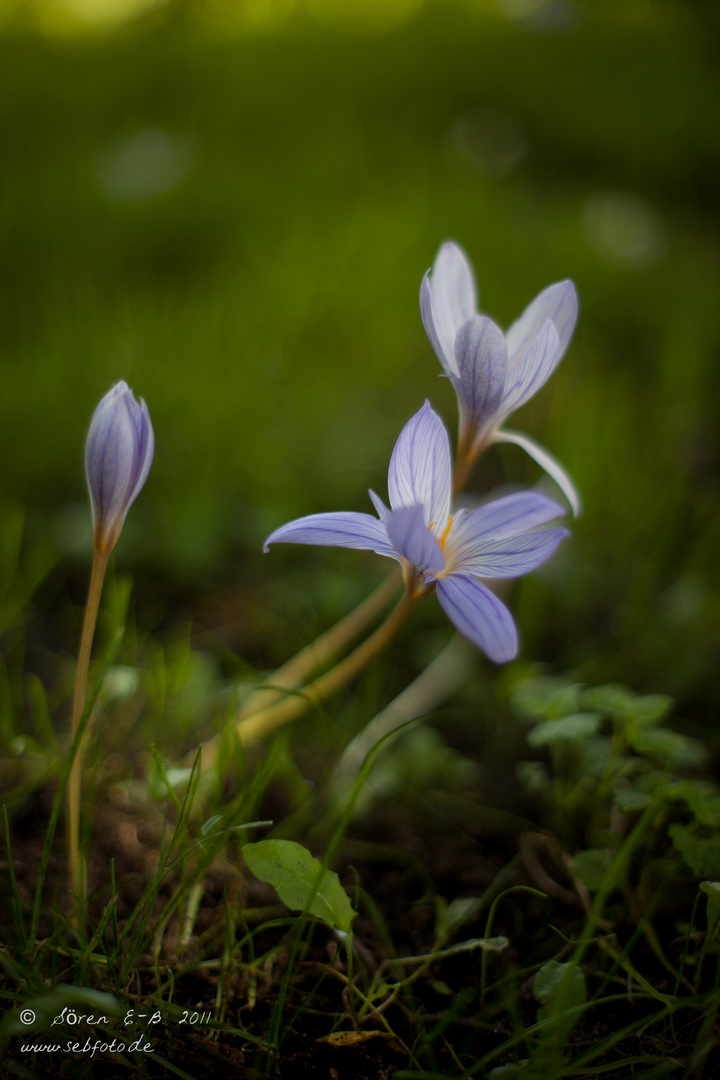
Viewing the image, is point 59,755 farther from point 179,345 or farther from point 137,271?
point 137,271

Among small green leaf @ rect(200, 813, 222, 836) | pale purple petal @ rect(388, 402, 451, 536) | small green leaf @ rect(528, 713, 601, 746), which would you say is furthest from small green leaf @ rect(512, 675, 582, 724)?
small green leaf @ rect(200, 813, 222, 836)

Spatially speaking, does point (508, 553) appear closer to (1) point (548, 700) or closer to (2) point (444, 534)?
(2) point (444, 534)

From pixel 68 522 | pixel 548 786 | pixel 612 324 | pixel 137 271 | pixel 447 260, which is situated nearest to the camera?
pixel 447 260

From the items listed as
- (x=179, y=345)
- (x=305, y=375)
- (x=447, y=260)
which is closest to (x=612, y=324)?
(x=305, y=375)

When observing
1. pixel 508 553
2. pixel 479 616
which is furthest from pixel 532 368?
pixel 479 616

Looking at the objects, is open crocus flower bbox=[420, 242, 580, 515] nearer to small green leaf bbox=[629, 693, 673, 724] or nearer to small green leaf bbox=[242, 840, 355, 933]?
small green leaf bbox=[629, 693, 673, 724]

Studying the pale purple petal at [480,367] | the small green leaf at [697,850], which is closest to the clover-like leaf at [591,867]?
the small green leaf at [697,850]

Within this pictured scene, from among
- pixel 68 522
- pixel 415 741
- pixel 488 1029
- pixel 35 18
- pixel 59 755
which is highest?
pixel 35 18
